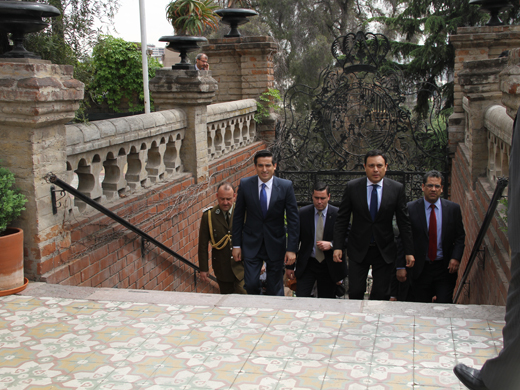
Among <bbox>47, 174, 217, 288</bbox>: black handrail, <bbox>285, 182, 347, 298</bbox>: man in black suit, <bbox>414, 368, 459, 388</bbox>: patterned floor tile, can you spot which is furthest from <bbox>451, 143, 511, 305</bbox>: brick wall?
<bbox>47, 174, 217, 288</bbox>: black handrail

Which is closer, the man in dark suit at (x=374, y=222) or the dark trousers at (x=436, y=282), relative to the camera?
the man in dark suit at (x=374, y=222)

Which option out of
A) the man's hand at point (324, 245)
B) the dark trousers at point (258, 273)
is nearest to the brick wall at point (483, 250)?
the man's hand at point (324, 245)

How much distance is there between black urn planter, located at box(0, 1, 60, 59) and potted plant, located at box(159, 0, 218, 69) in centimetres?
310

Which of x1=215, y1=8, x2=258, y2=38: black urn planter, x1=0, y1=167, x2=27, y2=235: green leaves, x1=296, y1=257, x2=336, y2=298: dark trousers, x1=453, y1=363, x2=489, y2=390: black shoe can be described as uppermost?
x1=215, y1=8, x2=258, y2=38: black urn planter

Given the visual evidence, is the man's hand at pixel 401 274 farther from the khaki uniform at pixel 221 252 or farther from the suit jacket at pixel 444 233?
the khaki uniform at pixel 221 252

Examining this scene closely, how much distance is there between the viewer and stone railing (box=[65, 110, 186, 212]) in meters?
5.39

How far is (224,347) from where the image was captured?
3.76 meters

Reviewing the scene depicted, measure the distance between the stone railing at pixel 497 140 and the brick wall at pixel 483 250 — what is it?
23cm

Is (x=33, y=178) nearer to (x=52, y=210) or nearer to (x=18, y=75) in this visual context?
(x=52, y=210)

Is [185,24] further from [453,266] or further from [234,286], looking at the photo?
[453,266]

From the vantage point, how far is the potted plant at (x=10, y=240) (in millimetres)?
4488

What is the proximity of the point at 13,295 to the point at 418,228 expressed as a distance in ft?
12.6

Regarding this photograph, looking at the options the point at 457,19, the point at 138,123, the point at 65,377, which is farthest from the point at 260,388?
the point at 457,19

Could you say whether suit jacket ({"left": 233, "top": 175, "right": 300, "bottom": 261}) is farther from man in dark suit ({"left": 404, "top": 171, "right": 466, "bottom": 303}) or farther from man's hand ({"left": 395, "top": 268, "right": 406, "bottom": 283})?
man in dark suit ({"left": 404, "top": 171, "right": 466, "bottom": 303})
